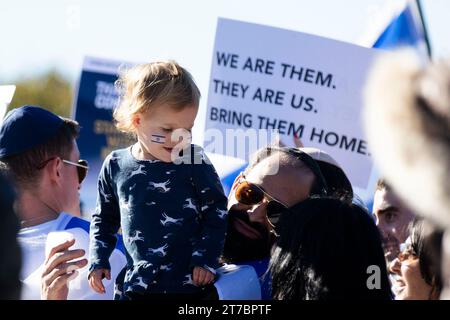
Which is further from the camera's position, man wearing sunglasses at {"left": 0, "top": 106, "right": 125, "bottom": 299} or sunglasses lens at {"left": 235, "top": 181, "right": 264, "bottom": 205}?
man wearing sunglasses at {"left": 0, "top": 106, "right": 125, "bottom": 299}

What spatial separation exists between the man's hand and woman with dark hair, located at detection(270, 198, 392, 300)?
0.79 m

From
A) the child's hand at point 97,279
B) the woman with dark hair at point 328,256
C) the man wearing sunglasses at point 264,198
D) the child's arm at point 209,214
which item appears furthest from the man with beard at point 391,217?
the woman with dark hair at point 328,256

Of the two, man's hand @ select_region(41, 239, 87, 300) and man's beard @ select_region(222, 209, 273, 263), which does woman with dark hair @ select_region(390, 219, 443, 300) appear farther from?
man's hand @ select_region(41, 239, 87, 300)

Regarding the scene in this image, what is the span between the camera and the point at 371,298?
238 cm

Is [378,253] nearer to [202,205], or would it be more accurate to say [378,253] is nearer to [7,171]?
[202,205]

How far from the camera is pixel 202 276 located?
307 cm

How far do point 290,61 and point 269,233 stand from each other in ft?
8.05

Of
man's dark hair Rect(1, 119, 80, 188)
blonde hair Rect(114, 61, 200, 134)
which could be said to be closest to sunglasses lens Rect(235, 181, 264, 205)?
blonde hair Rect(114, 61, 200, 134)

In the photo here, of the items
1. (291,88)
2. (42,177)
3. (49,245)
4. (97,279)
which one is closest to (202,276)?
(97,279)

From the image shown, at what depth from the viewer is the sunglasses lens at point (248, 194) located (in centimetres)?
315

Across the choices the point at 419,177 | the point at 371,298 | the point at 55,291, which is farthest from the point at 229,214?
the point at 419,177

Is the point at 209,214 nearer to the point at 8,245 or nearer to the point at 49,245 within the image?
the point at 49,245

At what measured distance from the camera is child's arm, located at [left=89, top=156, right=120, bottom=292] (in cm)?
328

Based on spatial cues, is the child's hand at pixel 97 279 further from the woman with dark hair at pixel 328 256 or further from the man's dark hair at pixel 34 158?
the woman with dark hair at pixel 328 256
